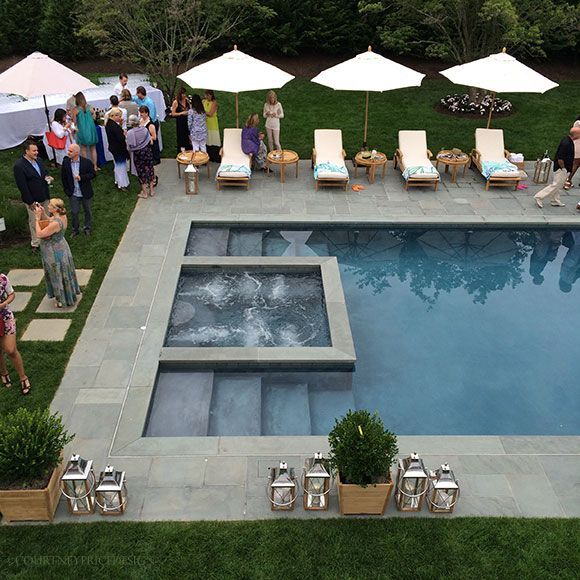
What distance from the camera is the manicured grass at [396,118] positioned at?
56.8ft

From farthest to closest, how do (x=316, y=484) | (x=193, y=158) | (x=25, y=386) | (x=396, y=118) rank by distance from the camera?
(x=396, y=118) → (x=193, y=158) → (x=25, y=386) → (x=316, y=484)

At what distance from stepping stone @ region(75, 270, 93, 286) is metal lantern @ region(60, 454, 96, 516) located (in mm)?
4665

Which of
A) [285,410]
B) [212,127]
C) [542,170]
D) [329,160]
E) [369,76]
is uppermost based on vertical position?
[369,76]

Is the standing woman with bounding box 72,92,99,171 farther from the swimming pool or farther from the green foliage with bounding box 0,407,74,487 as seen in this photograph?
the green foliage with bounding box 0,407,74,487

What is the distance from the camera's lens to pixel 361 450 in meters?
6.50

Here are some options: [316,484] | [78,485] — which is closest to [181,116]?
[78,485]

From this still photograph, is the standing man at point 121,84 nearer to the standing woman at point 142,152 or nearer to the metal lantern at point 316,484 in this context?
the standing woman at point 142,152

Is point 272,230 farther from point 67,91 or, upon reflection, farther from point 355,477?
point 355,477

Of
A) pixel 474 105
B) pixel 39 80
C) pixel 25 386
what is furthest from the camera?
pixel 474 105

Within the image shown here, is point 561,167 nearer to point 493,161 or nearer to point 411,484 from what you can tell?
point 493,161

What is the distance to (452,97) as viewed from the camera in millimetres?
20125

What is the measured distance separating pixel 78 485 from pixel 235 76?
33.0 ft

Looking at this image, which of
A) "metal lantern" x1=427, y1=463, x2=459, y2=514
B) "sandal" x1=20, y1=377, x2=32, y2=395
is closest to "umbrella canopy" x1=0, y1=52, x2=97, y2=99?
"sandal" x1=20, y1=377, x2=32, y2=395

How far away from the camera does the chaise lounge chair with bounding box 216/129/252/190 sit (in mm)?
14250
